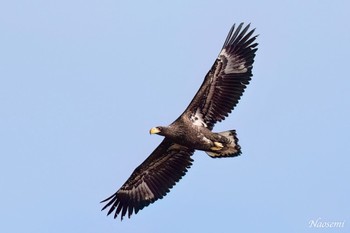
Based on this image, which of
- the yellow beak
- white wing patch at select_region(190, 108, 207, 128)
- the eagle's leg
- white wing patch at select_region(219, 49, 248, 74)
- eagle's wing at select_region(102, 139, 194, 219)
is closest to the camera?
the eagle's leg

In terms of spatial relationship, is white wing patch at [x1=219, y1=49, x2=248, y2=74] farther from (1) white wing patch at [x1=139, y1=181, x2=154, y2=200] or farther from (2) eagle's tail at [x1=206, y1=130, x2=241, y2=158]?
(1) white wing patch at [x1=139, y1=181, x2=154, y2=200]

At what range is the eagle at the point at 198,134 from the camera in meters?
21.0

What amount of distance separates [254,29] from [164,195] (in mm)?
4738

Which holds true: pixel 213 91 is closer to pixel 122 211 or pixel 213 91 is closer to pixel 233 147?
pixel 233 147

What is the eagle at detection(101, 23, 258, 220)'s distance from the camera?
21031 mm

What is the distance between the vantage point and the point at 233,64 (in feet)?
70.7

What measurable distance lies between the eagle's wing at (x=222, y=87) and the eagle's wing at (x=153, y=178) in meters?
1.13

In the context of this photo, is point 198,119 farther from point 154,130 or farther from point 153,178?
point 153,178

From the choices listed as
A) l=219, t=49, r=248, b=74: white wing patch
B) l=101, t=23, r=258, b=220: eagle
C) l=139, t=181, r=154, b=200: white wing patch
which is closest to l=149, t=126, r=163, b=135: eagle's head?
l=101, t=23, r=258, b=220: eagle

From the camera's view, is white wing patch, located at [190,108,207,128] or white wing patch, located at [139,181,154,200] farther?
white wing patch, located at [139,181,154,200]

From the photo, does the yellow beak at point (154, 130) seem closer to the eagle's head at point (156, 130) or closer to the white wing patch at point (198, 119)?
the eagle's head at point (156, 130)

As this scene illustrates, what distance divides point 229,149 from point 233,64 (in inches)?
82.9

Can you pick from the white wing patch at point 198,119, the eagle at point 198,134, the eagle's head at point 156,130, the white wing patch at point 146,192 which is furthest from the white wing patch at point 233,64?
the white wing patch at point 146,192

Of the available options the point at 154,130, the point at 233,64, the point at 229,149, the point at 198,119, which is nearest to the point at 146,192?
the point at 154,130
